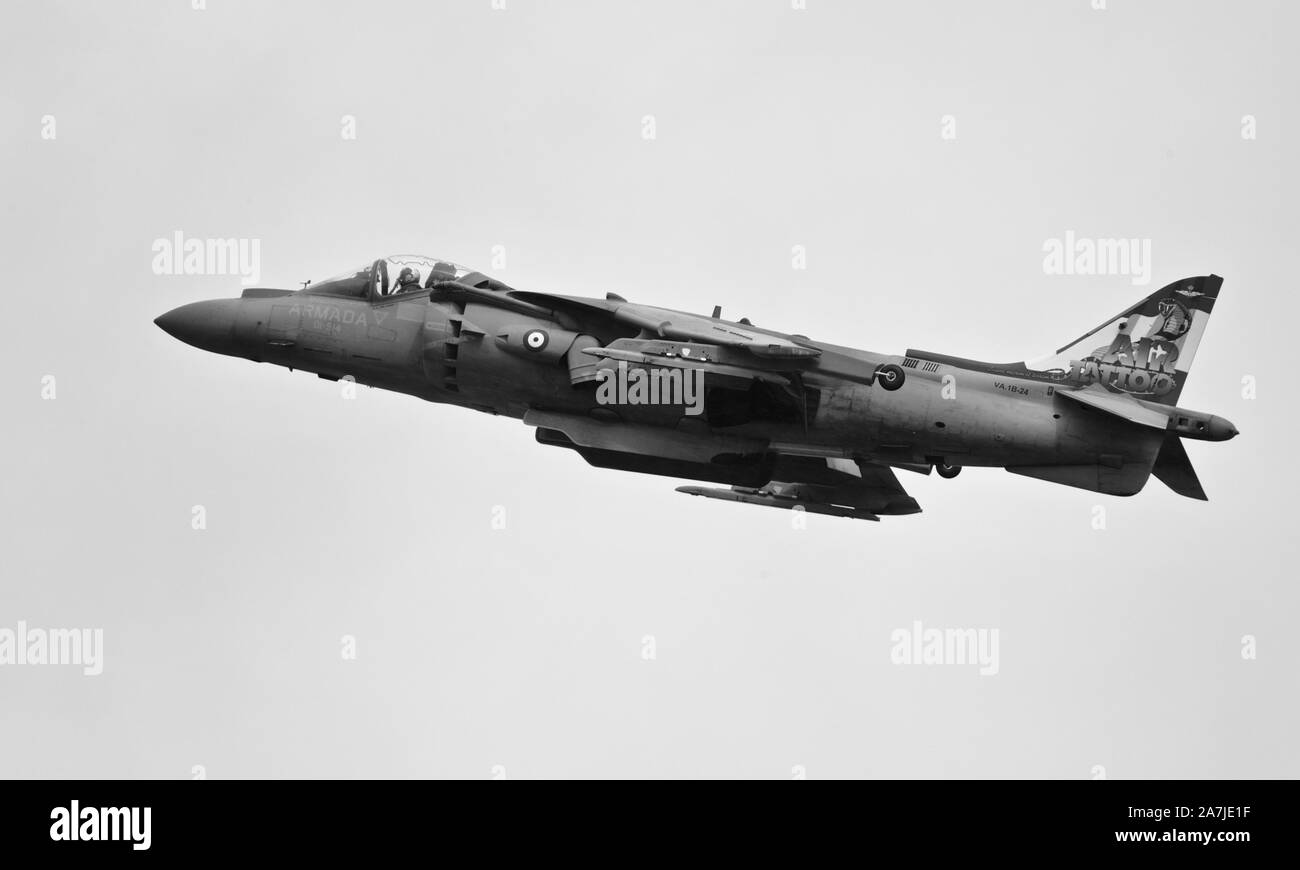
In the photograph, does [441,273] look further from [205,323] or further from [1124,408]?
[1124,408]

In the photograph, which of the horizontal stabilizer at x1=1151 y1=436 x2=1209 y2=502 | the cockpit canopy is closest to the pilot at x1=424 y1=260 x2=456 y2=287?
the cockpit canopy

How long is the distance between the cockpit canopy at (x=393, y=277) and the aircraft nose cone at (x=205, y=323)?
1734 millimetres

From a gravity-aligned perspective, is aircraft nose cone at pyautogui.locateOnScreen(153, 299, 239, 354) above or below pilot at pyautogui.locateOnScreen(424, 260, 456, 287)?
below

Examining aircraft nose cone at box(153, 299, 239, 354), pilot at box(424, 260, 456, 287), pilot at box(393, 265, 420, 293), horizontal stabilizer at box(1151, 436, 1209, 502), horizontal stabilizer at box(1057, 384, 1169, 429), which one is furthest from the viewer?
aircraft nose cone at box(153, 299, 239, 354)

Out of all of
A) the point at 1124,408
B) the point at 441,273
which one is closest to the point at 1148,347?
the point at 1124,408

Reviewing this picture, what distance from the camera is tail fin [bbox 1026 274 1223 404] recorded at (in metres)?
33.5

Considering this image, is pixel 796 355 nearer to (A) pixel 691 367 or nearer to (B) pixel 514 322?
(A) pixel 691 367

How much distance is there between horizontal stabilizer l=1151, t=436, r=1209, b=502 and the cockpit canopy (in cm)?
1260

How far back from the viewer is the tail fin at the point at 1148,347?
110ft

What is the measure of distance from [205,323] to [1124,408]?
16458 mm

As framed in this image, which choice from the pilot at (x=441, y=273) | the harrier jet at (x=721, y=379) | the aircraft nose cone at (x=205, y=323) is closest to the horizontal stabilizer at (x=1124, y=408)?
the harrier jet at (x=721, y=379)

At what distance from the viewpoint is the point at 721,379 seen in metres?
31.5

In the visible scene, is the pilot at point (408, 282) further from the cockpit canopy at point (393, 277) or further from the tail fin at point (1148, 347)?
the tail fin at point (1148, 347)

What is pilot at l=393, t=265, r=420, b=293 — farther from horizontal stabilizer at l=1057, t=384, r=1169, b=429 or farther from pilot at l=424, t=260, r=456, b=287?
horizontal stabilizer at l=1057, t=384, r=1169, b=429
